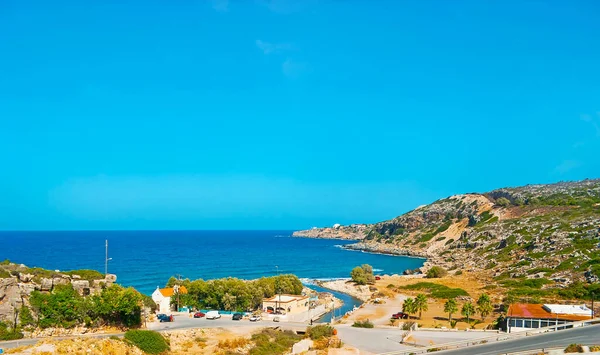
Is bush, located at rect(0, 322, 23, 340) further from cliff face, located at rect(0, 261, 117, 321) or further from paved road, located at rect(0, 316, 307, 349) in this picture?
paved road, located at rect(0, 316, 307, 349)

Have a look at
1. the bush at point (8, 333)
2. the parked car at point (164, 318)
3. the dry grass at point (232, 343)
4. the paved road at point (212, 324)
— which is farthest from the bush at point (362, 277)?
the bush at point (8, 333)

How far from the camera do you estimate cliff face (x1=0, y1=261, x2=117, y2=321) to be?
127ft

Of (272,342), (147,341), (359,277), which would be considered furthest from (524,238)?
(147,341)

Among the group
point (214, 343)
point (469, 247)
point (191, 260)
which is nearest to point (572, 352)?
point (214, 343)

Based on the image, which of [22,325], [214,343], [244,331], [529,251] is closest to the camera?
[22,325]

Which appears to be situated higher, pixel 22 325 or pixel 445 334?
pixel 22 325

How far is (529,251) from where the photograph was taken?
334 ft

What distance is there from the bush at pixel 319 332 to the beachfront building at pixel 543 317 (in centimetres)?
A: 1805

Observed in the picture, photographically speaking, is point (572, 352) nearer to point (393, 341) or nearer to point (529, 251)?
point (393, 341)

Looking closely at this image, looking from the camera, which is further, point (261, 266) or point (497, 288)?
point (261, 266)

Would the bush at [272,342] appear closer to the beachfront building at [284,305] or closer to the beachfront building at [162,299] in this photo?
the beachfront building at [284,305]

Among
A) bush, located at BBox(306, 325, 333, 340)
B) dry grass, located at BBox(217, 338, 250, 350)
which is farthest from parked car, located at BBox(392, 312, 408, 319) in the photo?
dry grass, located at BBox(217, 338, 250, 350)

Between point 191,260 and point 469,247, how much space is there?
90.9m

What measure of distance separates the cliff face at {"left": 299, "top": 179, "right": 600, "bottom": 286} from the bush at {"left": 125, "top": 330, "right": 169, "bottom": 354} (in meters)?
64.4
